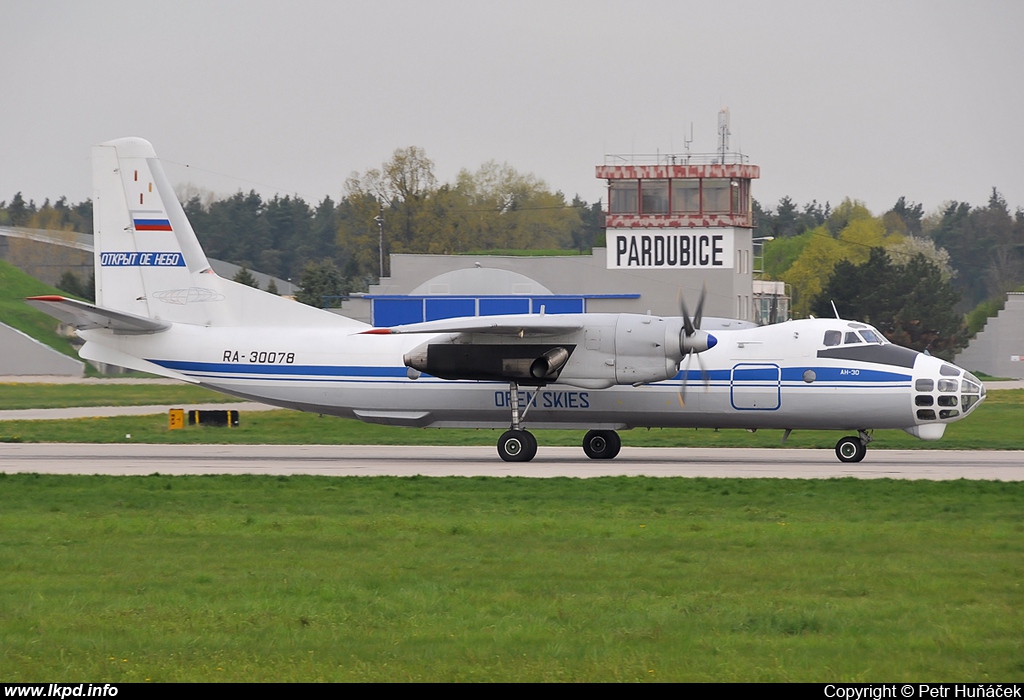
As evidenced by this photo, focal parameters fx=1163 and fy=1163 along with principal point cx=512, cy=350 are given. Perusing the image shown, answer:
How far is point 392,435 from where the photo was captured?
102 ft

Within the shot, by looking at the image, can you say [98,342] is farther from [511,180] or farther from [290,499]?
Result: [511,180]

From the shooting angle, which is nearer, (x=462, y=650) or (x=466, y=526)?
(x=462, y=650)

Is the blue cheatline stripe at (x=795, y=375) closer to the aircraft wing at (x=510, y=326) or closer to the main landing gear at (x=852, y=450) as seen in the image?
the main landing gear at (x=852, y=450)

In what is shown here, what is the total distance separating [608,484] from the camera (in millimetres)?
18906

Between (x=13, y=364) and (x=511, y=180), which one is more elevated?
(x=511, y=180)

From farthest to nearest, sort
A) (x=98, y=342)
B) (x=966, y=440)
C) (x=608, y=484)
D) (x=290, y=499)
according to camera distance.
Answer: (x=966, y=440) < (x=98, y=342) < (x=608, y=484) < (x=290, y=499)

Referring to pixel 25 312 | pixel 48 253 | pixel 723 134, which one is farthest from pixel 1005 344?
pixel 48 253

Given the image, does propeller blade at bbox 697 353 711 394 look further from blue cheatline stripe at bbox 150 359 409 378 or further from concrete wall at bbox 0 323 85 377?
Answer: concrete wall at bbox 0 323 85 377

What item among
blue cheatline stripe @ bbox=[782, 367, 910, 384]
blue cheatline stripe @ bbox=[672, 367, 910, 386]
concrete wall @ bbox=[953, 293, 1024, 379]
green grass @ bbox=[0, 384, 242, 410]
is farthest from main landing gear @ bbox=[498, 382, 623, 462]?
concrete wall @ bbox=[953, 293, 1024, 379]

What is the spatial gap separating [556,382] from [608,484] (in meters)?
4.50

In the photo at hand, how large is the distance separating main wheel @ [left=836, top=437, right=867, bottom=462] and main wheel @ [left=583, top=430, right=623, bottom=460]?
454 centimetres

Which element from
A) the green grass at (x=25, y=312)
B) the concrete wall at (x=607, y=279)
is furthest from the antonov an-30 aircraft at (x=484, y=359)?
the green grass at (x=25, y=312)

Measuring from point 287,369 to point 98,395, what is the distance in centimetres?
2450
